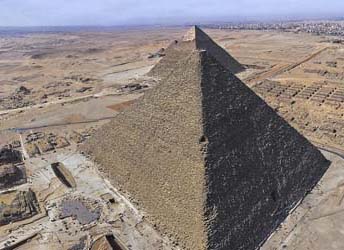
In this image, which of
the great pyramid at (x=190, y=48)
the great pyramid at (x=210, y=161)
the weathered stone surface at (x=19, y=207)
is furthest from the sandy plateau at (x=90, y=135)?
the great pyramid at (x=190, y=48)

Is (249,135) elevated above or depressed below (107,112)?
above

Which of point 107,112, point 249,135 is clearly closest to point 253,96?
point 249,135

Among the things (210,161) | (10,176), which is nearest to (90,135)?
(10,176)

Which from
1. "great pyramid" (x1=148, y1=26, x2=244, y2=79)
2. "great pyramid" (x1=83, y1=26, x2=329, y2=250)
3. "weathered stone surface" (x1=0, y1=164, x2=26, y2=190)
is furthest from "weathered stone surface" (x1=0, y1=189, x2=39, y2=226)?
"great pyramid" (x1=148, y1=26, x2=244, y2=79)

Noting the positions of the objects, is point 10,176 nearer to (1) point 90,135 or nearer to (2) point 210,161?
(1) point 90,135

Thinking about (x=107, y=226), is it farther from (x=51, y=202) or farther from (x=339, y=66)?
(x=339, y=66)

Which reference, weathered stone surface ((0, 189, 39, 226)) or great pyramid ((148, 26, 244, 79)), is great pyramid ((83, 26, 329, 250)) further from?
great pyramid ((148, 26, 244, 79))
